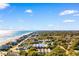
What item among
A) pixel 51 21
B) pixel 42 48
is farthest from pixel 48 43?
pixel 51 21

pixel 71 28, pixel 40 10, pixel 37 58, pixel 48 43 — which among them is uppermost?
pixel 40 10

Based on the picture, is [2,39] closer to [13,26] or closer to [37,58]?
[13,26]

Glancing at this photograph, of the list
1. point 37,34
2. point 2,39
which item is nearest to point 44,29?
point 37,34

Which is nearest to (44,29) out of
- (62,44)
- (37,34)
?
(37,34)

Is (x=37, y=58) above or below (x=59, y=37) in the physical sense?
below

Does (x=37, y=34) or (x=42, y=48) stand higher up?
(x=37, y=34)

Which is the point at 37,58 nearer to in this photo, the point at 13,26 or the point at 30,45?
the point at 30,45

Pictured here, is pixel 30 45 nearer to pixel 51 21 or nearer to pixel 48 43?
pixel 48 43
